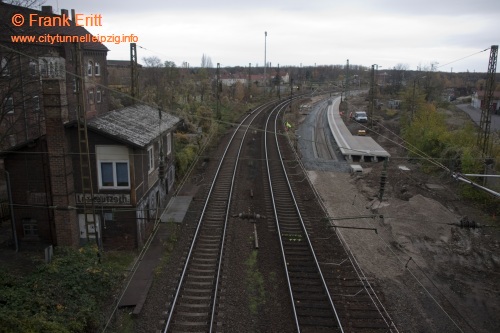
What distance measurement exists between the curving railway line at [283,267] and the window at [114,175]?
3.61m

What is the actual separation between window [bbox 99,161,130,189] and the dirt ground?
857 centimetres

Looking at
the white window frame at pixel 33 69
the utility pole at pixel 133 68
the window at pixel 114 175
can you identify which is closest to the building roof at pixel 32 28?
the white window frame at pixel 33 69

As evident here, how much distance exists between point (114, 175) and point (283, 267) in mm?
7413

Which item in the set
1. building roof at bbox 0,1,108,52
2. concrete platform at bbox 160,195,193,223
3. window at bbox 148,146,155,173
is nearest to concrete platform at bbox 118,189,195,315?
concrete platform at bbox 160,195,193,223

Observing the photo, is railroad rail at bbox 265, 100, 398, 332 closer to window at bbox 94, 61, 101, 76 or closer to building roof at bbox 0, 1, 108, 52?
building roof at bbox 0, 1, 108, 52

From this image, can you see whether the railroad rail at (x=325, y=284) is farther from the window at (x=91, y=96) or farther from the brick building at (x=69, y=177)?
the window at (x=91, y=96)

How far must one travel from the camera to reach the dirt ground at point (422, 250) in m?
12.2

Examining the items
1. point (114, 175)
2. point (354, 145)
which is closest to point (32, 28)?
point (114, 175)

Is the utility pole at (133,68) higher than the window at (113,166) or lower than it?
higher

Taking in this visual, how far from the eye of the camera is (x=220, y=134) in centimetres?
4159

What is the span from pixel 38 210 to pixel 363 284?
12539 millimetres

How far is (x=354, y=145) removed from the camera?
128 ft

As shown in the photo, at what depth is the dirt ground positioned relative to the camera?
40.1 feet

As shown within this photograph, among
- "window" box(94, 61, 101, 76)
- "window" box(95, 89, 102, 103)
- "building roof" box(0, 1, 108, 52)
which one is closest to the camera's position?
"building roof" box(0, 1, 108, 52)
